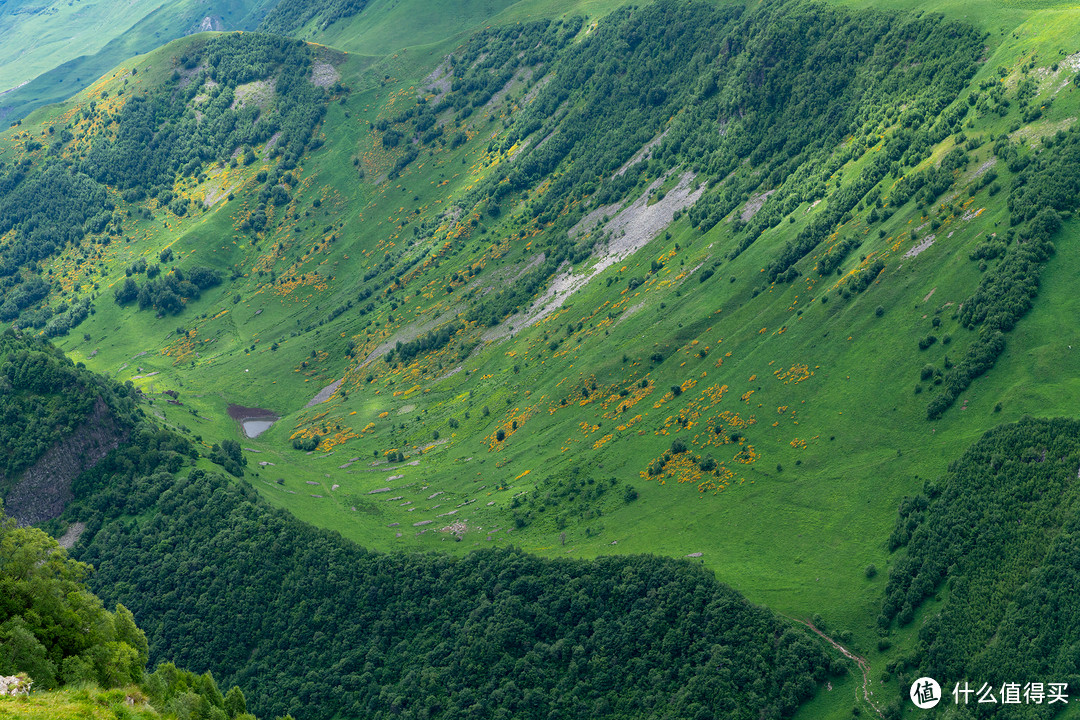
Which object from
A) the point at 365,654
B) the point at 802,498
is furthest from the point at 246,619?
the point at 802,498

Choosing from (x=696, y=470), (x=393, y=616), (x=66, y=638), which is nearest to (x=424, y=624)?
(x=393, y=616)

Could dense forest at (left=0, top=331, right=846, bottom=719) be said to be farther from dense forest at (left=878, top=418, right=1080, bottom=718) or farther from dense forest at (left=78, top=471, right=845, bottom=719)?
dense forest at (left=878, top=418, right=1080, bottom=718)

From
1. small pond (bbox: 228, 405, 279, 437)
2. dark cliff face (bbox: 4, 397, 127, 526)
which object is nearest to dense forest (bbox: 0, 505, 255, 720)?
dark cliff face (bbox: 4, 397, 127, 526)

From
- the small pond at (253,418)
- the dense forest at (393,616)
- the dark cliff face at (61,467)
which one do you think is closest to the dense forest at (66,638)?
the dense forest at (393,616)

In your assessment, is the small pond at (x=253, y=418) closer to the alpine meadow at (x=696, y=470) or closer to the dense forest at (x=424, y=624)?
the alpine meadow at (x=696, y=470)

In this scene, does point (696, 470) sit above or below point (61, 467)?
below

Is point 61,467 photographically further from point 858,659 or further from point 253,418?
point 858,659
